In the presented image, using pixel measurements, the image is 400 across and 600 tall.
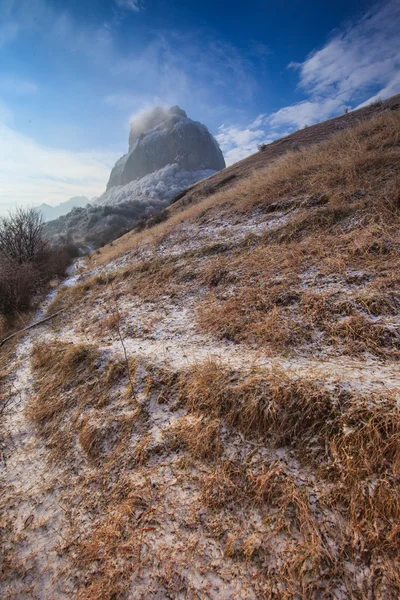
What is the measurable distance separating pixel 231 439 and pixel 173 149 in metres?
164

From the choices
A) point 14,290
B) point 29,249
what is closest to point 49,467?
point 14,290

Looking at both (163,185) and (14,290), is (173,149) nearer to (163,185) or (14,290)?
(163,185)

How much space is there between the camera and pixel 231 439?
8.38 feet

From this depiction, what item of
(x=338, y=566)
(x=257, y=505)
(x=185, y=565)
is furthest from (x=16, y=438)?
(x=338, y=566)

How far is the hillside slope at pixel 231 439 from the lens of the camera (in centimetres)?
181

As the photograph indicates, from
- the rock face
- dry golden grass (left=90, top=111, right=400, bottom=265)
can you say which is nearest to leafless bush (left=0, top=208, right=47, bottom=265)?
dry golden grass (left=90, top=111, right=400, bottom=265)

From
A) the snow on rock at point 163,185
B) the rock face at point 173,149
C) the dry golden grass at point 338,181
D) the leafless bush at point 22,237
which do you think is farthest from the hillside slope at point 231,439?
the rock face at point 173,149

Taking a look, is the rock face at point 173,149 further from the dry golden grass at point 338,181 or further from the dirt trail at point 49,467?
the dirt trail at point 49,467

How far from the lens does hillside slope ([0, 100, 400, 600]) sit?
1807mm

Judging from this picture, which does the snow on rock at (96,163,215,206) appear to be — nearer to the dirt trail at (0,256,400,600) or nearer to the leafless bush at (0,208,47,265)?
the leafless bush at (0,208,47,265)

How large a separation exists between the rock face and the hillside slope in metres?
141

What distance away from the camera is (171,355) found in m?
4.05

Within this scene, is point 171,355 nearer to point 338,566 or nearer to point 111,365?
point 111,365

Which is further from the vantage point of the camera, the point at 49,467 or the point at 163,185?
the point at 163,185
